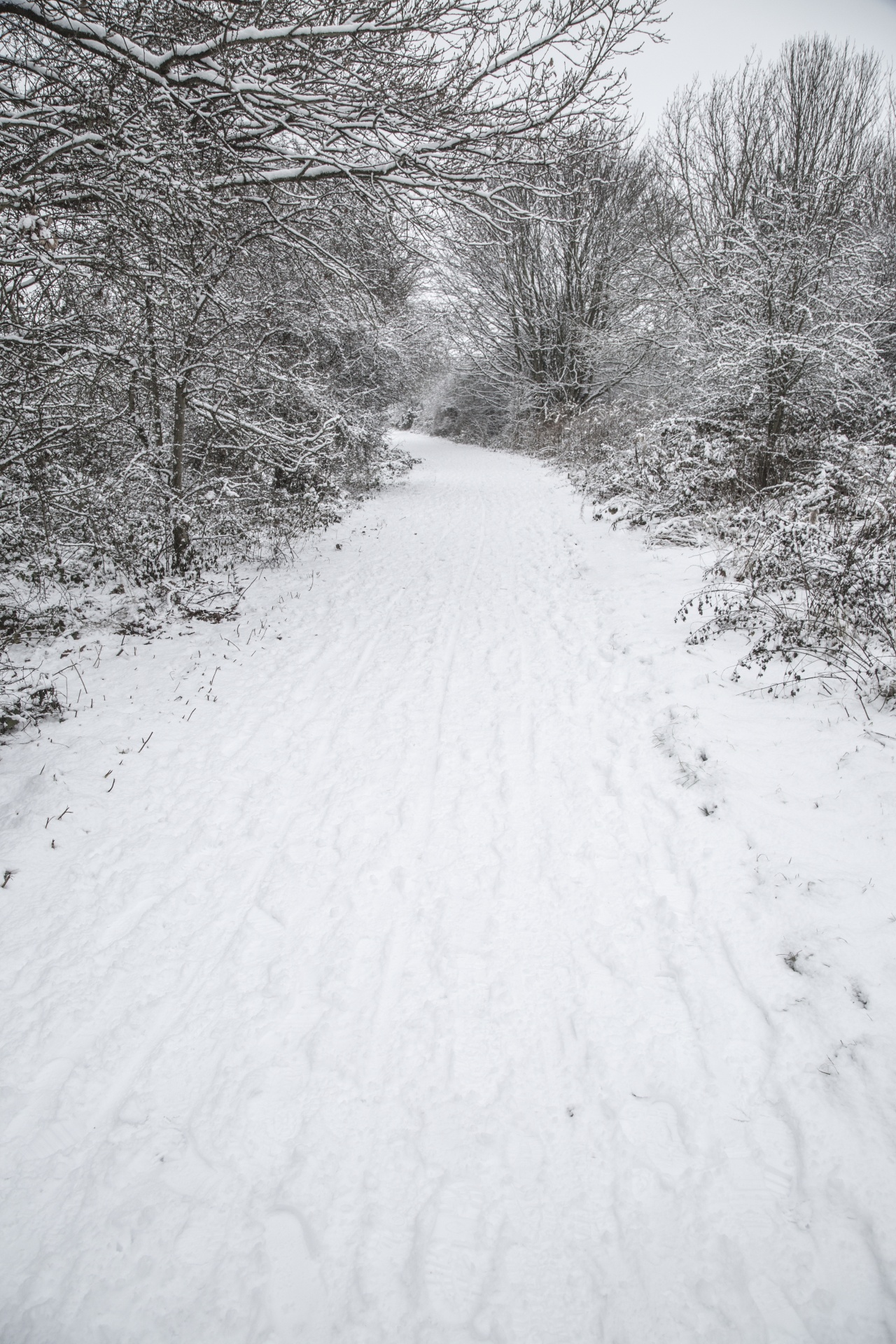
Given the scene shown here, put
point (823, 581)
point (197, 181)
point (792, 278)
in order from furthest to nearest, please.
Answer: point (792, 278) → point (823, 581) → point (197, 181)

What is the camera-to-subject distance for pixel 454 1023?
2.46 m

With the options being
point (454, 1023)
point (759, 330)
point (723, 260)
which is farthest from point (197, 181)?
point (723, 260)

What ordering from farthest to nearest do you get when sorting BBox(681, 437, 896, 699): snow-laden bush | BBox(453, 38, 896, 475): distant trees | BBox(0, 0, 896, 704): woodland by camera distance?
BBox(453, 38, 896, 475): distant trees
BBox(681, 437, 896, 699): snow-laden bush
BBox(0, 0, 896, 704): woodland

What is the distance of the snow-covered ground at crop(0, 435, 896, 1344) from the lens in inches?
68.3

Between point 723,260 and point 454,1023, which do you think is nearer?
point 454,1023

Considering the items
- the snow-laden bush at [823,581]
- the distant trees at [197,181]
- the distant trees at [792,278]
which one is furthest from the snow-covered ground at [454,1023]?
the distant trees at [792,278]

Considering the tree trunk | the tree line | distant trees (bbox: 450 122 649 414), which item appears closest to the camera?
the tree line

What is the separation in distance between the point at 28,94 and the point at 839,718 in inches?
274

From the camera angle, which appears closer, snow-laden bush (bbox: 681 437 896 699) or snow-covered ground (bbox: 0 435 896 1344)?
snow-covered ground (bbox: 0 435 896 1344)

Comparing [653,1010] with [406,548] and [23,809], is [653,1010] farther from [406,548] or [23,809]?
[406,548]

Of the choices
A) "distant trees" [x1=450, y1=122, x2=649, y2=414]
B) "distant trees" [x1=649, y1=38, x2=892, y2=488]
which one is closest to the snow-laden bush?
"distant trees" [x1=649, y1=38, x2=892, y2=488]

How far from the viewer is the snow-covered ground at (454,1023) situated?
1735 mm

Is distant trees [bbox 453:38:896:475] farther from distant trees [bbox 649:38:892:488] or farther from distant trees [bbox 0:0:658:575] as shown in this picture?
distant trees [bbox 0:0:658:575]

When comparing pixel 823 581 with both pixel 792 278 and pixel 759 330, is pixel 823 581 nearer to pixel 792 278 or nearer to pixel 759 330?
pixel 759 330
